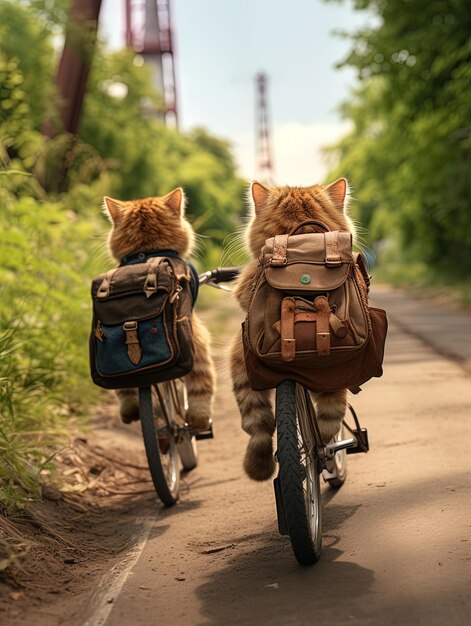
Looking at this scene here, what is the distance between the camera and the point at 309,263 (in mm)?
5199

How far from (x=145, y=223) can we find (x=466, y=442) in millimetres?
2701

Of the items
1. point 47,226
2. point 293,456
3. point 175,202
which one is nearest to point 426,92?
point 47,226

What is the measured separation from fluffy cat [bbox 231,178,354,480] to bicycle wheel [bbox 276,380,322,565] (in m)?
0.20

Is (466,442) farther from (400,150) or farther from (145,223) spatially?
(400,150)

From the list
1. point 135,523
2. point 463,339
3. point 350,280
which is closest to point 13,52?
point 463,339

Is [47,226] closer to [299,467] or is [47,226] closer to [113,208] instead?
[113,208]

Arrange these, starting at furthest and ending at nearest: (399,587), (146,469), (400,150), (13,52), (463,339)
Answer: (400,150), (13,52), (463,339), (146,469), (399,587)

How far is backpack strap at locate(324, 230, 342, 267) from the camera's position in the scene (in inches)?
203

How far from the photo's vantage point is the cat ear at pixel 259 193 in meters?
6.00

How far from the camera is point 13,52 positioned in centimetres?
1911

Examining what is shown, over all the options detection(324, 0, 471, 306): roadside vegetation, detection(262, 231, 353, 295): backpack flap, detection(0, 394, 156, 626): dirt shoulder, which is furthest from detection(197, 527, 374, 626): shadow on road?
detection(324, 0, 471, 306): roadside vegetation

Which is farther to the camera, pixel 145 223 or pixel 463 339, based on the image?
pixel 463 339

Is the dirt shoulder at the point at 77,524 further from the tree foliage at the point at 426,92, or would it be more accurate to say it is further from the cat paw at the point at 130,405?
the tree foliage at the point at 426,92

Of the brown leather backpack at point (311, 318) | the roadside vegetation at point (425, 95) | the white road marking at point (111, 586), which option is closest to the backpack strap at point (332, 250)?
the brown leather backpack at point (311, 318)
